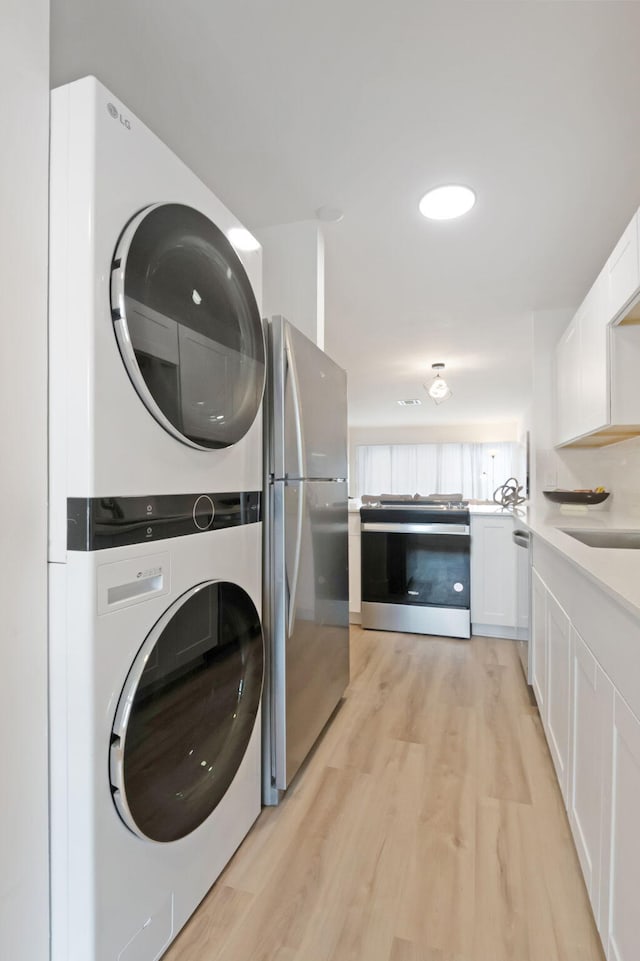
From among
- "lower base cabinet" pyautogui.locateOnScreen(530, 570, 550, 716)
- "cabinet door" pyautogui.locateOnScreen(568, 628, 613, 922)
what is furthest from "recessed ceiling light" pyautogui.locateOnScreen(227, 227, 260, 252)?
"lower base cabinet" pyautogui.locateOnScreen(530, 570, 550, 716)

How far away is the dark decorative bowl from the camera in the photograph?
277 cm

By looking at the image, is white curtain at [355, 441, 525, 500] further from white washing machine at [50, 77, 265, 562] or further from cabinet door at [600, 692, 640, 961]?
white washing machine at [50, 77, 265, 562]

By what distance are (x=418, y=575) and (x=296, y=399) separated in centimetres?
220

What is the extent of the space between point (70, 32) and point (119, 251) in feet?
2.93

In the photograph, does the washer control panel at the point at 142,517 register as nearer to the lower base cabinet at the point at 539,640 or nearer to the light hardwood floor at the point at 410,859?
the light hardwood floor at the point at 410,859

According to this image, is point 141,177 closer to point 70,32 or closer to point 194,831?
point 70,32

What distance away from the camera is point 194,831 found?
1133 mm

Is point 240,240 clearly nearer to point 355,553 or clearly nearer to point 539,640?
point 539,640

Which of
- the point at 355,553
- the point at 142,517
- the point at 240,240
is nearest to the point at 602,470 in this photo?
the point at 355,553

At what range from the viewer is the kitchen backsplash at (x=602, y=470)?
2676 mm

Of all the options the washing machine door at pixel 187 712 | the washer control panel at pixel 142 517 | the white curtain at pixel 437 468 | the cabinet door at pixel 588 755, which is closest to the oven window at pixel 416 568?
the cabinet door at pixel 588 755

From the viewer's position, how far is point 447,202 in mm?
1992

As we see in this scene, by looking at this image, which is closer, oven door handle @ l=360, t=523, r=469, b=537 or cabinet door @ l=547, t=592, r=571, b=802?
cabinet door @ l=547, t=592, r=571, b=802

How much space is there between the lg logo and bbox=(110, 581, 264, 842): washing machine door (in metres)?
1.00
